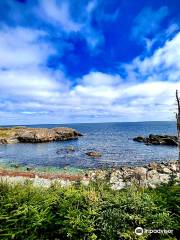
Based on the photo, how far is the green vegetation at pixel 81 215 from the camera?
6.35 meters

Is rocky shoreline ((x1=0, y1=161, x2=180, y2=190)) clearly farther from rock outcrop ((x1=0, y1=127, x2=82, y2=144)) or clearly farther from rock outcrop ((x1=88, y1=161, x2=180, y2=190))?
rock outcrop ((x1=0, y1=127, x2=82, y2=144))

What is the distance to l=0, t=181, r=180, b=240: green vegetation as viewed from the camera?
6.35 m

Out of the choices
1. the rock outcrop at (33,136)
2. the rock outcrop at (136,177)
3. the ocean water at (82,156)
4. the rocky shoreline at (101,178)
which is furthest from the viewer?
the rock outcrop at (33,136)

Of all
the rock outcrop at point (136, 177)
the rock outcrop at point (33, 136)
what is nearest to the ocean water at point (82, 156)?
the rock outcrop at point (136, 177)

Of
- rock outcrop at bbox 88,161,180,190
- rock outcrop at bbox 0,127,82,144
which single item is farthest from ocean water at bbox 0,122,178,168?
rock outcrop at bbox 0,127,82,144

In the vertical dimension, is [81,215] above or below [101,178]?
above

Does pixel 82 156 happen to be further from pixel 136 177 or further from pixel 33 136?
pixel 33 136

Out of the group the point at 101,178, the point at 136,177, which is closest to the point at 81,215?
the point at 101,178

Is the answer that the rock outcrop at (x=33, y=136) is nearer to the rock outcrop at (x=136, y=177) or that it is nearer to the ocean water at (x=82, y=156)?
the ocean water at (x=82, y=156)

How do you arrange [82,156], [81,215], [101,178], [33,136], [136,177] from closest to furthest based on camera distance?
[81,215], [101,178], [136,177], [82,156], [33,136]

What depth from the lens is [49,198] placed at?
7.27 m

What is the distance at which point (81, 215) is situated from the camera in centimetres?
668

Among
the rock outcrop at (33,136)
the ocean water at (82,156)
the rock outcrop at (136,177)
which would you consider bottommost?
the ocean water at (82,156)

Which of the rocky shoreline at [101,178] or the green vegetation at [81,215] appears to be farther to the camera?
the rocky shoreline at [101,178]
